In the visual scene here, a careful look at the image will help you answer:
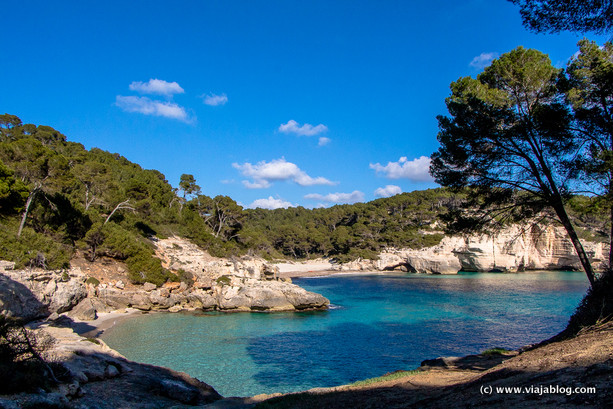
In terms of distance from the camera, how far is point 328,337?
20.1 m

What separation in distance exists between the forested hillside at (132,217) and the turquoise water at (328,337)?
7.35 meters

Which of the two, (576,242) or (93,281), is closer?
(576,242)

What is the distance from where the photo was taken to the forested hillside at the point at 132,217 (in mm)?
23125

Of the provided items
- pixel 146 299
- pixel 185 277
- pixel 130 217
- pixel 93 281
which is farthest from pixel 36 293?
pixel 130 217

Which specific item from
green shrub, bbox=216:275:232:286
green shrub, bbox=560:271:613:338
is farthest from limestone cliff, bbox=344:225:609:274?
green shrub, bbox=560:271:613:338

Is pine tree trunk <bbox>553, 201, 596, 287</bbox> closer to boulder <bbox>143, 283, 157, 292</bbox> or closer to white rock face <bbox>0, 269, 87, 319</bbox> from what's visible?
white rock face <bbox>0, 269, 87, 319</bbox>

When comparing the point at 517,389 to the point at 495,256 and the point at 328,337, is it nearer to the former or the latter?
the point at 328,337

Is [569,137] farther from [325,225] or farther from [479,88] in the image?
[325,225]

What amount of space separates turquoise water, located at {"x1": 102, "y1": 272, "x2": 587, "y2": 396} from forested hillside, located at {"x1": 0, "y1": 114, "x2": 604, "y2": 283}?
7.35m

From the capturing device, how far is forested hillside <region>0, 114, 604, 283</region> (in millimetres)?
23125

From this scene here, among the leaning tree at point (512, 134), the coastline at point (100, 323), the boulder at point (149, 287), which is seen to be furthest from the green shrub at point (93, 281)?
the leaning tree at point (512, 134)

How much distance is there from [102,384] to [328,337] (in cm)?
1358

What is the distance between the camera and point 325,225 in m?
95.6

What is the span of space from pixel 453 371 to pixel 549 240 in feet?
207
